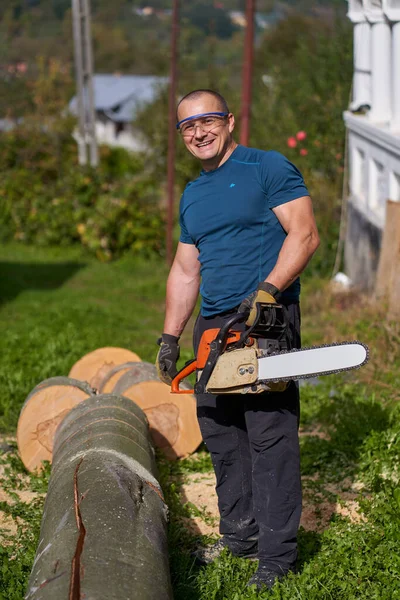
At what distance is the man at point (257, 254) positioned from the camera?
Result: 379 centimetres

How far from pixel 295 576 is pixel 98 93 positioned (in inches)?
2728

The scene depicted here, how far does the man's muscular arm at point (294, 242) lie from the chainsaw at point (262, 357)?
0.13 meters

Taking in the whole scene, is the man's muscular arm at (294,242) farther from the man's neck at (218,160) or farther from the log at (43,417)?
the log at (43,417)

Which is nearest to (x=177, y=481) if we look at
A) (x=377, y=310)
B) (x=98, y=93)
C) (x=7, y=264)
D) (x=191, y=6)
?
(x=377, y=310)

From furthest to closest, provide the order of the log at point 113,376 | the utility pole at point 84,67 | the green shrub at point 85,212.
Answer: the utility pole at point 84,67, the green shrub at point 85,212, the log at point 113,376

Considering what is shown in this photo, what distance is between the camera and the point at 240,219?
12.7 ft

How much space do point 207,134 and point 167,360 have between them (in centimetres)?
112

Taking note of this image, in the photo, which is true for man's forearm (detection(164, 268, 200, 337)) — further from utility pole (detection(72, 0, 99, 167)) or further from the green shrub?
utility pole (detection(72, 0, 99, 167))

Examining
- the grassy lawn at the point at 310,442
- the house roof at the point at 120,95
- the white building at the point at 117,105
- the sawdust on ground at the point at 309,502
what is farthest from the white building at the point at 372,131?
the white building at the point at 117,105

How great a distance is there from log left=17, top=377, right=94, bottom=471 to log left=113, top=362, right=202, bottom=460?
0.36m

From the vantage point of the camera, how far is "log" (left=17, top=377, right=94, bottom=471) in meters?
5.68

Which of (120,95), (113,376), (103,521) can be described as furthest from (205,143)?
(120,95)

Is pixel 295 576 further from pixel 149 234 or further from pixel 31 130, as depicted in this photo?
pixel 31 130

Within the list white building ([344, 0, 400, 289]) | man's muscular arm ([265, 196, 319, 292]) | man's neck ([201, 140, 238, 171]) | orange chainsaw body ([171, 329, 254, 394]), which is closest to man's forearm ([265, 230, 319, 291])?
man's muscular arm ([265, 196, 319, 292])
